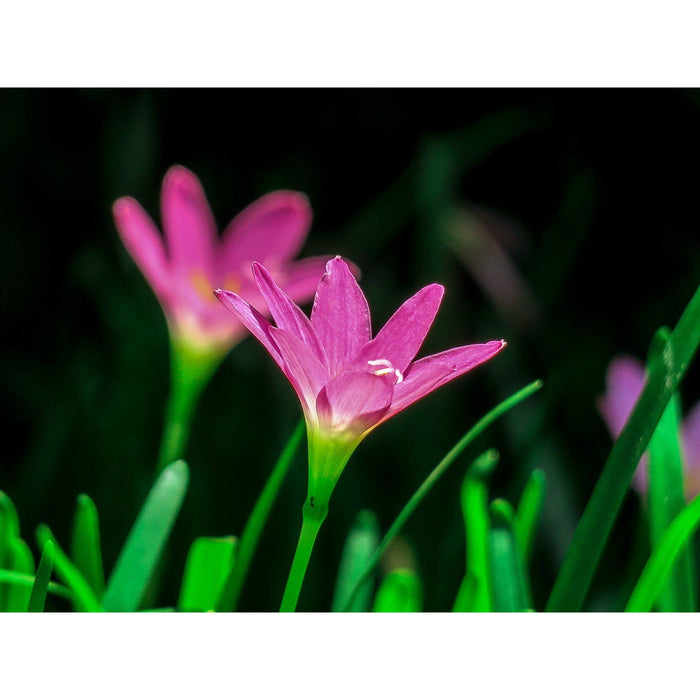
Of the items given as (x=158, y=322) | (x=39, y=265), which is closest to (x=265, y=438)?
(x=158, y=322)

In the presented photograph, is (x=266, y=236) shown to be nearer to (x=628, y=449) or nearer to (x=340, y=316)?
(x=340, y=316)

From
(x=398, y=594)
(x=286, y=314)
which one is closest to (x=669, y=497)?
(x=398, y=594)

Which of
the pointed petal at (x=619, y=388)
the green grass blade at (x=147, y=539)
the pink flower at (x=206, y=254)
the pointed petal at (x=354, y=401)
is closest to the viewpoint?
the pointed petal at (x=354, y=401)

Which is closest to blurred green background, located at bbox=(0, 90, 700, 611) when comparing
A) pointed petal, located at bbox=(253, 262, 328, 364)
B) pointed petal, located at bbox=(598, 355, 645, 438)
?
pointed petal, located at bbox=(598, 355, 645, 438)

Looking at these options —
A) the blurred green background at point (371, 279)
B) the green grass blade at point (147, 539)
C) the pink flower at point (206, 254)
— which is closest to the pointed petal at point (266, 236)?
the pink flower at point (206, 254)

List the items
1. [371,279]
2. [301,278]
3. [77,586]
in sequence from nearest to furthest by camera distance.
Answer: [77,586]
[301,278]
[371,279]

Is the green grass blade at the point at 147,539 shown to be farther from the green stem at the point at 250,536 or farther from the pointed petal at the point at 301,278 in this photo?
the pointed petal at the point at 301,278
